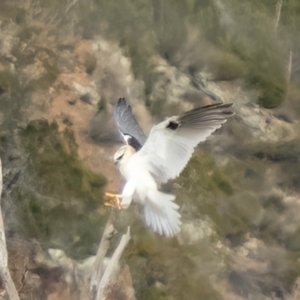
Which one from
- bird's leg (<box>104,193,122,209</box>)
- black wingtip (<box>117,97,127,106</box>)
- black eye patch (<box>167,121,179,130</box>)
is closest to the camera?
black eye patch (<box>167,121,179,130</box>)

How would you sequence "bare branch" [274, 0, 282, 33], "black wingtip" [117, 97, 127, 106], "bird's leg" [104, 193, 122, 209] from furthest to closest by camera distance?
"bare branch" [274, 0, 282, 33], "black wingtip" [117, 97, 127, 106], "bird's leg" [104, 193, 122, 209]

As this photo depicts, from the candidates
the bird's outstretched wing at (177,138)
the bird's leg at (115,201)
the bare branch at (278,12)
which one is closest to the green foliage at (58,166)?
the bird's leg at (115,201)

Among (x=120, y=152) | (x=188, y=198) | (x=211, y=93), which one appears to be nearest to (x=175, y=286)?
(x=188, y=198)

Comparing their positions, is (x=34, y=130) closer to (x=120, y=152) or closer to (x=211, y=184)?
(x=120, y=152)

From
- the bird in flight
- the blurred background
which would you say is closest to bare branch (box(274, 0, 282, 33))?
the blurred background

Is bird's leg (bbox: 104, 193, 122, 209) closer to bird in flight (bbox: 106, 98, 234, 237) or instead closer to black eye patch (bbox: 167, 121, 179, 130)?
bird in flight (bbox: 106, 98, 234, 237)

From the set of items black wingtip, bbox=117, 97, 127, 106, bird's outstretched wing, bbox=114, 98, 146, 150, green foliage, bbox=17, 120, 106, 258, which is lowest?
green foliage, bbox=17, 120, 106, 258

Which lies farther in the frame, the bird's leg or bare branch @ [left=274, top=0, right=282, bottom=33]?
bare branch @ [left=274, top=0, right=282, bottom=33]
